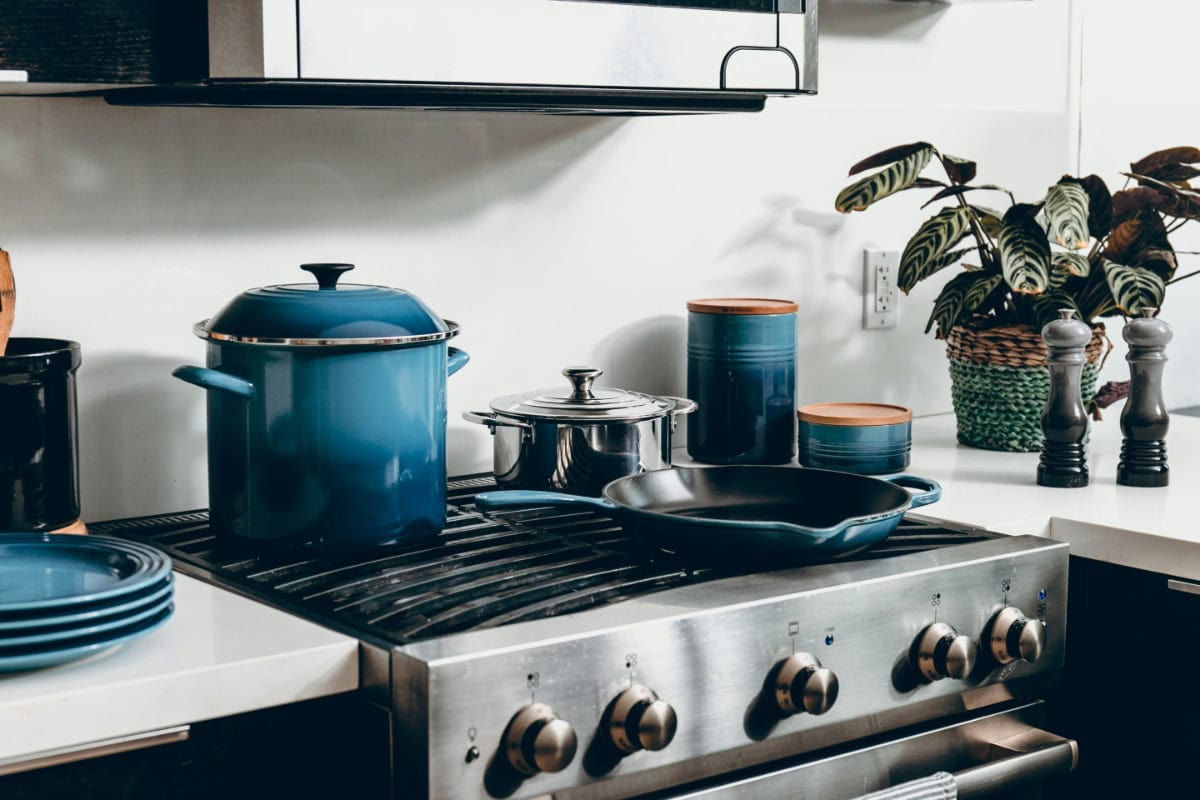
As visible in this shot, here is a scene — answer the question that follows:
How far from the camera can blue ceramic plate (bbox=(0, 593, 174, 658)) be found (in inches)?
41.0

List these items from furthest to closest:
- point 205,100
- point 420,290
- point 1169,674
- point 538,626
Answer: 1. point 420,290
2. point 1169,674
3. point 205,100
4. point 538,626

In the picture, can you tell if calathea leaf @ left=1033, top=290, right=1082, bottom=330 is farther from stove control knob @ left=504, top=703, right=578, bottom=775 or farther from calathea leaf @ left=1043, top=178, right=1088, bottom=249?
stove control knob @ left=504, top=703, right=578, bottom=775

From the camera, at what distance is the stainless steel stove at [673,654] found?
1.13 m

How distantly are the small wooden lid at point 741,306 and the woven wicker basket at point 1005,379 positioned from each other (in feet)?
0.87

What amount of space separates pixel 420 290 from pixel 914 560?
723mm

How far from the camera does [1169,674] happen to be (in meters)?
1.60

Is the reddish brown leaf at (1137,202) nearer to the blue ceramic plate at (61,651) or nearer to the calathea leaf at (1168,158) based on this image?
the calathea leaf at (1168,158)

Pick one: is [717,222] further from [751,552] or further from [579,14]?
[751,552]

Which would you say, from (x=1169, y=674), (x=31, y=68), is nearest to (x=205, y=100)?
(x=31, y=68)

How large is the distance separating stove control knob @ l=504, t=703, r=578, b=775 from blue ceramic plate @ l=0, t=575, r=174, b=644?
29 cm

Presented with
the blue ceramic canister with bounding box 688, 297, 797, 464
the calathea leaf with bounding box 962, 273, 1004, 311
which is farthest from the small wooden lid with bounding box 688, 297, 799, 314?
the calathea leaf with bounding box 962, 273, 1004, 311

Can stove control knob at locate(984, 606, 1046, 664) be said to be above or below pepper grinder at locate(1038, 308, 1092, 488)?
below

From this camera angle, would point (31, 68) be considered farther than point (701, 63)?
No

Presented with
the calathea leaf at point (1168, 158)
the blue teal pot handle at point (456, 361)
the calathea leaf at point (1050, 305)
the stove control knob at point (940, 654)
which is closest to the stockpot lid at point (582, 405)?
the blue teal pot handle at point (456, 361)
